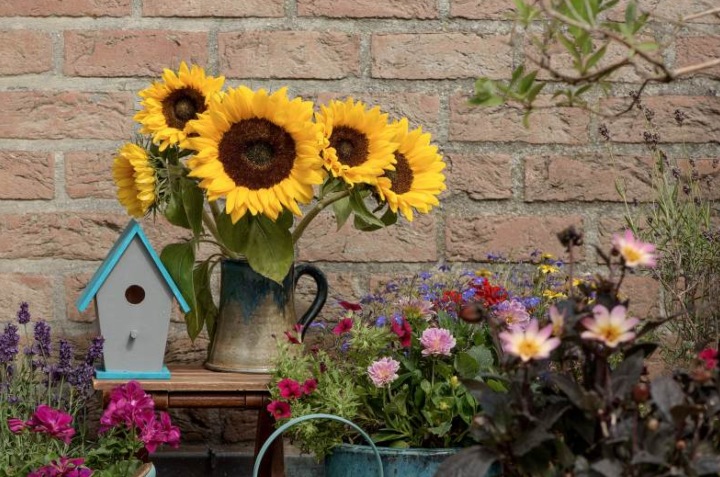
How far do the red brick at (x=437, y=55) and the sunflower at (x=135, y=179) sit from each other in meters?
0.55

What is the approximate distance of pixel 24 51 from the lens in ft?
7.06

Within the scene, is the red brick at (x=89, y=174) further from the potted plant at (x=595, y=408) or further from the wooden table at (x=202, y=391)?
the potted plant at (x=595, y=408)

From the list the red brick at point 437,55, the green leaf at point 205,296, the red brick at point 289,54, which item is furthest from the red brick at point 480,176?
the green leaf at point 205,296

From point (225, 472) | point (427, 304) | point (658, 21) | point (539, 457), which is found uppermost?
point (658, 21)

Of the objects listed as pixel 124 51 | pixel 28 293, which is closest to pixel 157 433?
pixel 28 293

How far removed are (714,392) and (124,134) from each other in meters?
1.28

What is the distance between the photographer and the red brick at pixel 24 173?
2.15m

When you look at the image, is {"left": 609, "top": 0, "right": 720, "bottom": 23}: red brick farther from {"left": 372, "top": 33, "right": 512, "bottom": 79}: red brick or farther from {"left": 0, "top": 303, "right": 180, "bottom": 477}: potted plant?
{"left": 0, "top": 303, "right": 180, "bottom": 477}: potted plant

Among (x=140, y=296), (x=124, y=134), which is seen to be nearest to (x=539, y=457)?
(x=140, y=296)

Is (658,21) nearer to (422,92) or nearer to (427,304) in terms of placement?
(422,92)

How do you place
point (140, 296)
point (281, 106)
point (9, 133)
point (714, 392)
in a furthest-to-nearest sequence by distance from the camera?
point (9, 133) → point (140, 296) → point (281, 106) → point (714, 392)

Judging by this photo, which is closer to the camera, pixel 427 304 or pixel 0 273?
pixel 427 304

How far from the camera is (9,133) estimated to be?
214cm

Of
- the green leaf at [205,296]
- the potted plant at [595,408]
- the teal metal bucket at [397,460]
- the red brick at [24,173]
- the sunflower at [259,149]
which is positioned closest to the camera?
the potted plant at [595,408]
